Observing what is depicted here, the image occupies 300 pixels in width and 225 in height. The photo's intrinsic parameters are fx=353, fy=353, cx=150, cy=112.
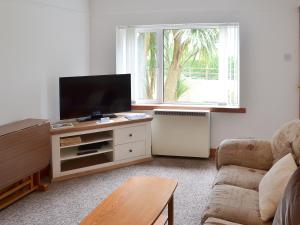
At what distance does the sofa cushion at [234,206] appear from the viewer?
2.19 meters

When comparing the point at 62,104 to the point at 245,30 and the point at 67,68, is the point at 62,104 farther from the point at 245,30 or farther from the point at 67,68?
the point at 245,30

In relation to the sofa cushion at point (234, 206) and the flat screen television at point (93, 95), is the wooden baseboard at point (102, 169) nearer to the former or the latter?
the flat screen television at point (93, 95)

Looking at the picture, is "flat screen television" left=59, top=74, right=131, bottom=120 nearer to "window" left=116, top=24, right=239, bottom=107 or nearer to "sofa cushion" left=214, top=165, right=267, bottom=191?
"window" left=116, top=24, right=239, bottom=107

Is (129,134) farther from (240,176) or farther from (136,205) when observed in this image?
(136,205)

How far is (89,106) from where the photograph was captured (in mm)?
4527

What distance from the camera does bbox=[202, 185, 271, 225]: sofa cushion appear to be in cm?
219

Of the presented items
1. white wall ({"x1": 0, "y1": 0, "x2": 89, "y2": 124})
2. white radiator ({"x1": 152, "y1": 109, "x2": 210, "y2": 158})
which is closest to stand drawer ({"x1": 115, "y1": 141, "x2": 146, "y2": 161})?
white radiator ({"x1": 152, "y1": 109, "x2": 210, "y2": 158})

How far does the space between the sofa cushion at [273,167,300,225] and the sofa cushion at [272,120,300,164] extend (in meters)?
0.81

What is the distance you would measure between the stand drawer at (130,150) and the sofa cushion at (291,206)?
290cm

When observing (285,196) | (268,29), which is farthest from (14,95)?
(268,29)

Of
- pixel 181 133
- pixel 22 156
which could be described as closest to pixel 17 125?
pixel 22 156

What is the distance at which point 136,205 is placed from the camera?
239 cm

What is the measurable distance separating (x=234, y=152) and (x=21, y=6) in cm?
270

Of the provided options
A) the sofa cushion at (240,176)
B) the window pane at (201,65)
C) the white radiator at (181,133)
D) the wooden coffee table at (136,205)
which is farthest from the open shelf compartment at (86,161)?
the sofa cushion at (240,176)
